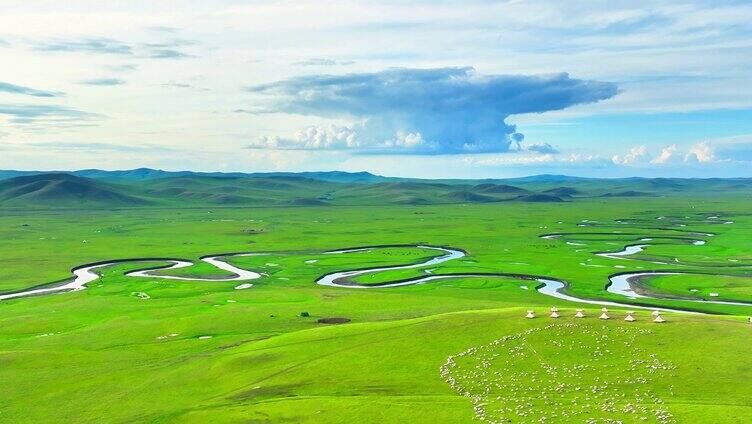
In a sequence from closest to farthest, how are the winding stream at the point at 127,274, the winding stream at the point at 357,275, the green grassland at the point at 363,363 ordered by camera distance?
the green grassland at the point at 363,363
the winding stream at the point at 357,275
the winding stream at the point at 127,274

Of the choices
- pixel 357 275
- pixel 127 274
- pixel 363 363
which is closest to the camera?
pixel 363 363

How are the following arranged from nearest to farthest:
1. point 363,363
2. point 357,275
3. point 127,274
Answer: point 363,363, point 357,275, point 127,274

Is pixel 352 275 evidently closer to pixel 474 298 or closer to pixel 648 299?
pixel 474 298

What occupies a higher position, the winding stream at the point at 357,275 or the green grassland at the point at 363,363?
the green grassland at the point at 363,363

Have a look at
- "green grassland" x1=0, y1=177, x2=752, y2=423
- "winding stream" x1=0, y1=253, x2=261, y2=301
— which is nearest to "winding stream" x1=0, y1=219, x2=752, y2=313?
"winding stream" x1=0, y1=253, x2=261, y2=301

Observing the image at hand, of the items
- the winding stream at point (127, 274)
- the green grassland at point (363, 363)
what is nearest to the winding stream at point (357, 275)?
the winding stream at point (127, 274)

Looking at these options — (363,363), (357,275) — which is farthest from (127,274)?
(363,363)

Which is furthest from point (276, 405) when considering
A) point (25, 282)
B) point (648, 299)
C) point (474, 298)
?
point (25, 282)

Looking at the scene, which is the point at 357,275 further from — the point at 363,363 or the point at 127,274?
the point at 363,363

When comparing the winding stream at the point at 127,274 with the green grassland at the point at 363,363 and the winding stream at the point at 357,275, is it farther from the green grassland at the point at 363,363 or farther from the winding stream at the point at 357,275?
the green grassland at the point at 363,363

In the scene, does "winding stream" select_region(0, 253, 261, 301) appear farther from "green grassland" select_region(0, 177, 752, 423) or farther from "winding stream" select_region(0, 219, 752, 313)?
"green grassland" select_region(0, 177, 752, 423)

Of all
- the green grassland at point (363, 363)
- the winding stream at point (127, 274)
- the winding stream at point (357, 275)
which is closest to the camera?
the green grassland at point (363, 363)
